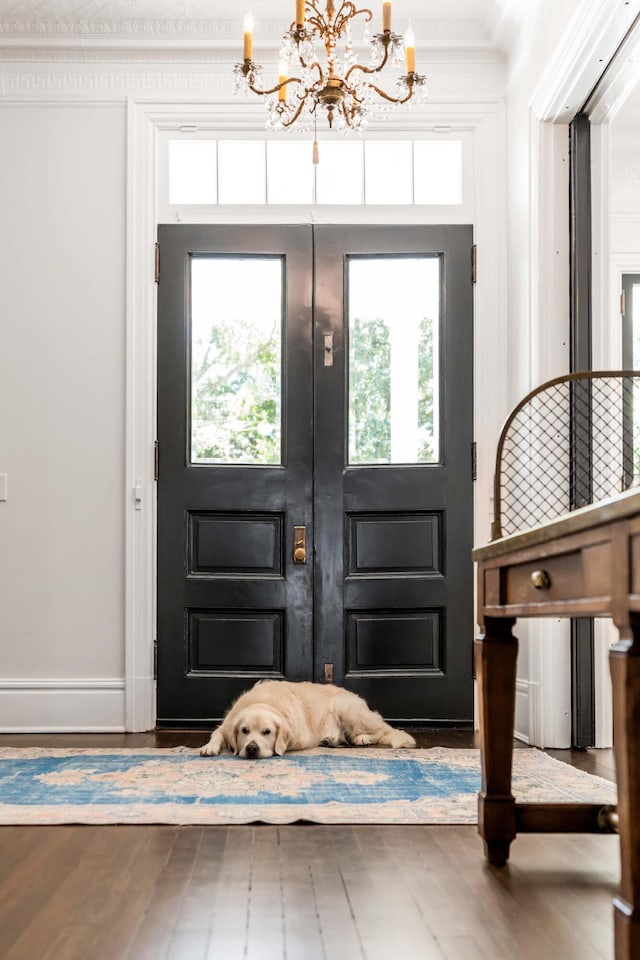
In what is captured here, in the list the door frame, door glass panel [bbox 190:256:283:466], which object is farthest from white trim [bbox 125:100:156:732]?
door glass panel [bbox 190:256:283:466]

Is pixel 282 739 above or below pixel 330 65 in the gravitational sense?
below

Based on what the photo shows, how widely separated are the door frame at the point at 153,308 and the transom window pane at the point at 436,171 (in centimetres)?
8

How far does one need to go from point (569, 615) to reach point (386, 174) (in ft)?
11.4

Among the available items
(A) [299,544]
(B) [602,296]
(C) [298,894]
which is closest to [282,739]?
(A) [299,544]

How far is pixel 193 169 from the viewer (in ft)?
15.8

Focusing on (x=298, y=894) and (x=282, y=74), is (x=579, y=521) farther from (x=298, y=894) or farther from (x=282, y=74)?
(x=282, y=74)

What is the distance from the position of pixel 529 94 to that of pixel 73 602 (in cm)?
301

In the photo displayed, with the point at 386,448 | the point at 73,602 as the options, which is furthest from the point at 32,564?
the point at 386,448

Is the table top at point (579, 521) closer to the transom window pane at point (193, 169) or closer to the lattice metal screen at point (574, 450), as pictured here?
the lattice metal screen at point (574, 450)

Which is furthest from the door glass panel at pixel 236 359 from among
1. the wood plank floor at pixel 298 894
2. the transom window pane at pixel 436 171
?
the wood plank floor at pixel 298 894

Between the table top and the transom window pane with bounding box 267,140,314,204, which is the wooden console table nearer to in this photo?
the table top

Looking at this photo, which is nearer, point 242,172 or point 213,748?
point 213,748

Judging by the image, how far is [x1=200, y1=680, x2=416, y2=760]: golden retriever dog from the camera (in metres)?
3.81

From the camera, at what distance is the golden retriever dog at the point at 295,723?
12.5ft
